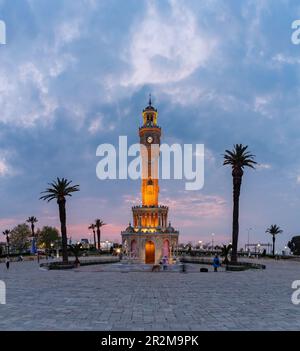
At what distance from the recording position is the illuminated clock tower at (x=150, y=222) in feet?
246

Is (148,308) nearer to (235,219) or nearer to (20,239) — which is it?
(235,219)

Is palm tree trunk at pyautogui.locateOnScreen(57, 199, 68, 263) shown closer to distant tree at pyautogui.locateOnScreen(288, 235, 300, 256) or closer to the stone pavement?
the stone pavement

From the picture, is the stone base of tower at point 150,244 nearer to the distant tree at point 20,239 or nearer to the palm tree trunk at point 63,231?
the palm tree trunk at point 63,231

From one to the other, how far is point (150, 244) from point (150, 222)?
15.7ft

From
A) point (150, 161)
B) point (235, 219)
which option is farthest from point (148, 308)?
point (150, 161)

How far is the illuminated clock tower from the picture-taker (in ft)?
246

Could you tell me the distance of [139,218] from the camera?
78.1 metres

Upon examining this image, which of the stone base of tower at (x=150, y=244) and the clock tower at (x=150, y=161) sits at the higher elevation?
the clock tower at (x=150, y=161)

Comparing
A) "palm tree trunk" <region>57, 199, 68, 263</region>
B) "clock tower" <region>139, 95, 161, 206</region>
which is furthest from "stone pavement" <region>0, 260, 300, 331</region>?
"clock tower" <region>139, 95, 161, 206</region>

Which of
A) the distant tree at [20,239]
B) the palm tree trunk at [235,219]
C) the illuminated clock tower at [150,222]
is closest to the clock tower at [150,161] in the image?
the illuminated clock tower at [150,222]

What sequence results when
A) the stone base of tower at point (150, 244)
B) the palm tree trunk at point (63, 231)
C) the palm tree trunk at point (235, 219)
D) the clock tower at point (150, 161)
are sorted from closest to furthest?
the palm tree trunk at point (235, 219)
the palm tree trunk at point (63, 231)
the stone base of tower at point (150, 244)
the clock tower at point (150, 161)

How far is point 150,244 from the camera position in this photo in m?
76.0
